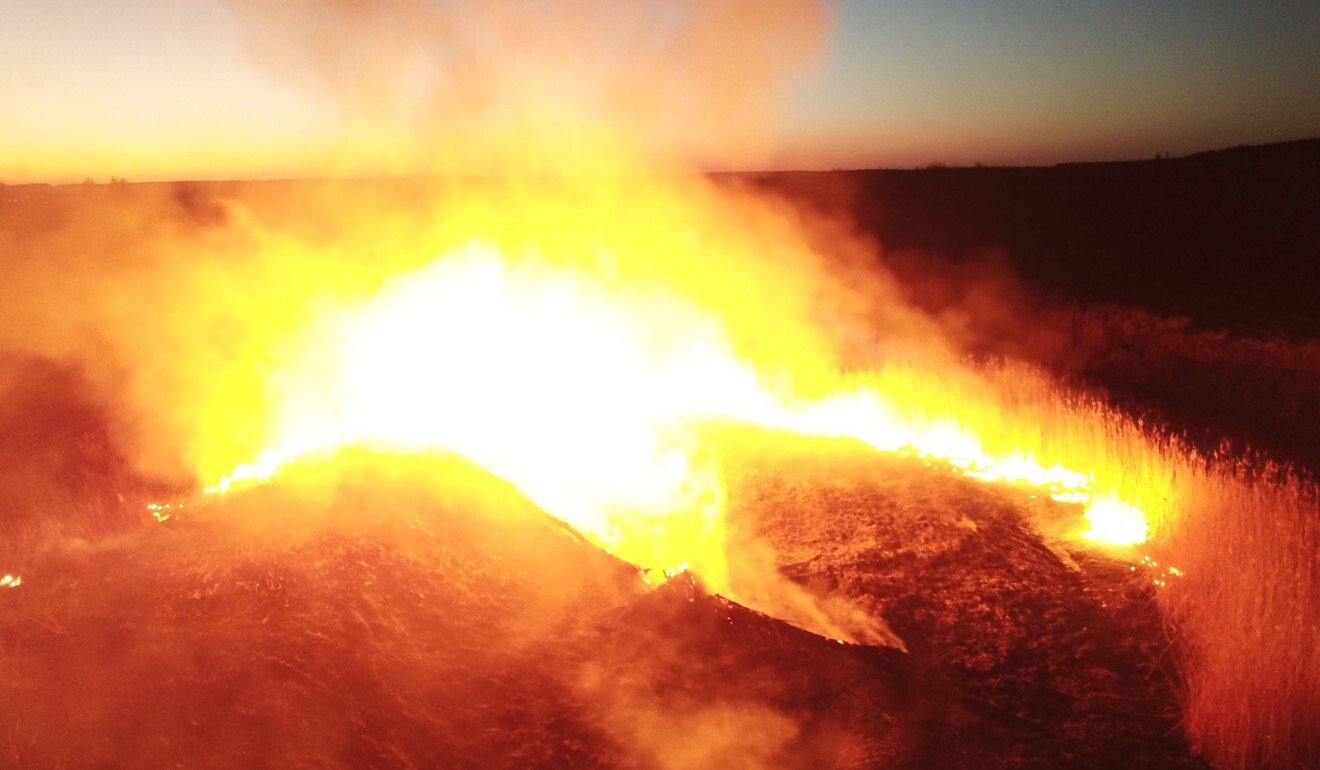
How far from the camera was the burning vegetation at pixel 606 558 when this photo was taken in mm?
4250

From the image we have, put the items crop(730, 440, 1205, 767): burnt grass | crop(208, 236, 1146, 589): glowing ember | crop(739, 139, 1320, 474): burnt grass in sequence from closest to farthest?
crop(730, 440, 1205, 767): burnt grass → crop(208, 236, 1146, 589): glowing ember → crop(739, 139, 1320, 474): burnt grass

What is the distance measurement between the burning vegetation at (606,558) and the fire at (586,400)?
5 centimetres

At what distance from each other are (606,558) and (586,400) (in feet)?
14.1

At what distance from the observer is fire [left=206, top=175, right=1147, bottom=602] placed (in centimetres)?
739

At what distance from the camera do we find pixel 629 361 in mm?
11555

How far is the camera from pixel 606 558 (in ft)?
19.1

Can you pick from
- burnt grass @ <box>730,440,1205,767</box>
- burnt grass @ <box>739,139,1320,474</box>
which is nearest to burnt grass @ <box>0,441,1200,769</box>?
burnt grass @ <box>730,440,1205,767</box>

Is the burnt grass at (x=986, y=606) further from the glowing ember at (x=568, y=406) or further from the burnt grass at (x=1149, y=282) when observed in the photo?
the burnt grass at (x=1149, y=282)

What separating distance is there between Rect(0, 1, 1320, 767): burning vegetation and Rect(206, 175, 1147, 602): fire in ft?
0.17

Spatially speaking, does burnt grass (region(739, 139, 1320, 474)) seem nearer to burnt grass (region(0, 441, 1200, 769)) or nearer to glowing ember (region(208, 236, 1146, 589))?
glowing ember (region(208, 236, 1146, 589))

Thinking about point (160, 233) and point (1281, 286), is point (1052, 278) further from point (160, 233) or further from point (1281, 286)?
point (160, 233)

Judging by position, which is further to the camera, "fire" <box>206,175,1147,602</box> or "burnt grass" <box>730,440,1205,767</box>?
"fire" <box>206,175,1147,602</box>

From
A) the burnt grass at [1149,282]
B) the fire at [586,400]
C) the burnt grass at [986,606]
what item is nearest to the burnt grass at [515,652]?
the burnt grass at [986,606]

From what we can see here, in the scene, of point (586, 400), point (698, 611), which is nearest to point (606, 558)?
point (698, 611)
